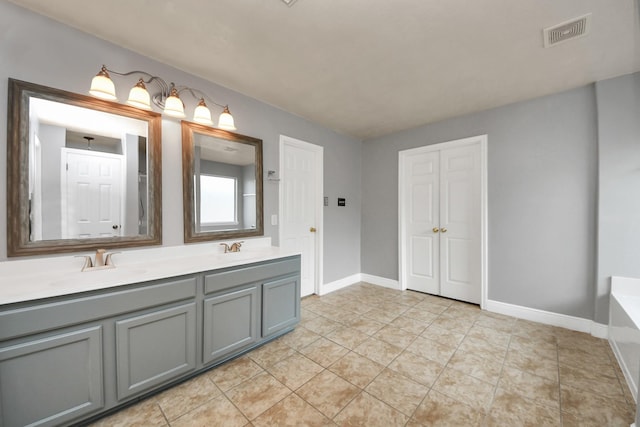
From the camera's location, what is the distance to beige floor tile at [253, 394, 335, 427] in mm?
1435

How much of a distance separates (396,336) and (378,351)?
1.15 ft

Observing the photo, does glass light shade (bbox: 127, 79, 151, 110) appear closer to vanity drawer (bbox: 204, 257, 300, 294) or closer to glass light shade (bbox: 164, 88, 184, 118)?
glass light shade (bbox: 164, 88, 184, 118)

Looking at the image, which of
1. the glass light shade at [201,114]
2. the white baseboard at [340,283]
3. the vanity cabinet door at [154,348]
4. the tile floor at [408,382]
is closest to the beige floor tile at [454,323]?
the tile floor at [408,382]

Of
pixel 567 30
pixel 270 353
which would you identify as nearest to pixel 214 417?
pixel 270 353

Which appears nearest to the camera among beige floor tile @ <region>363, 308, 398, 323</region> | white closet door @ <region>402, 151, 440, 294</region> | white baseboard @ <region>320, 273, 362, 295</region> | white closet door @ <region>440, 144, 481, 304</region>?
beige floor tile @ <region>363, 308, 398, 323</region>

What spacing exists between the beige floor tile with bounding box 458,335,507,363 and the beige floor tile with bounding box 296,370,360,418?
119 centimetres

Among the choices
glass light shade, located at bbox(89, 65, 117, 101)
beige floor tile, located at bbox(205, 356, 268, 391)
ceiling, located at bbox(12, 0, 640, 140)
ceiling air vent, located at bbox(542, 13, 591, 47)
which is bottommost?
beige floor tile, located at bbox(205, 356, 268, 391)

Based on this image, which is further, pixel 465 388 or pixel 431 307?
pixel 431 307

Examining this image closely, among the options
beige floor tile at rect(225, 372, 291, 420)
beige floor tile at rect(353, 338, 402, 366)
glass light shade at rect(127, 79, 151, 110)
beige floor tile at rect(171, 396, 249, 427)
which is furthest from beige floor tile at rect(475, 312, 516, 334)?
glass light shade at rect(127, 79, 151, 110)

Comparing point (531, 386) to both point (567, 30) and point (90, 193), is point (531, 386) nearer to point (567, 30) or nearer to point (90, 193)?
point (567, 30)

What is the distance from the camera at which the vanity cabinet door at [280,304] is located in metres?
2.22

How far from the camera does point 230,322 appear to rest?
77.4 inches

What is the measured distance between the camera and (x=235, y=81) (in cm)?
241

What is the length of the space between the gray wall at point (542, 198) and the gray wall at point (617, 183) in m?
0.11
